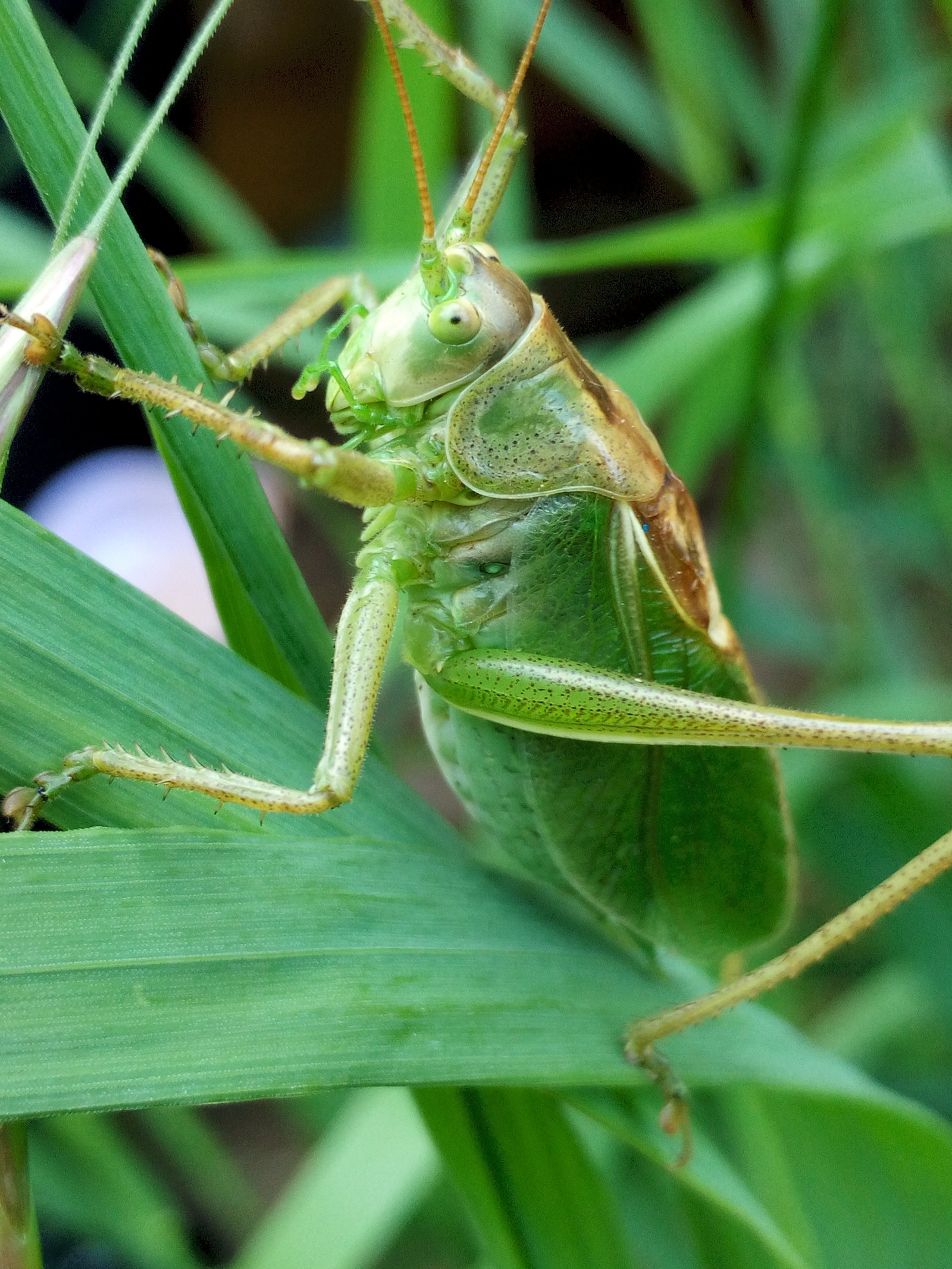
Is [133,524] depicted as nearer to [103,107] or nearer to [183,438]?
[183,438]

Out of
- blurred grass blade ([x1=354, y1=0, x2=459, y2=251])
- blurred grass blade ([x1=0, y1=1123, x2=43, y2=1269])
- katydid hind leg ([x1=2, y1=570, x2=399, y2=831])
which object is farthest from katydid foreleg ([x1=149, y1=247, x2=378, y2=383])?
blurred grass blade ([x1=0, y1=1123, x2=43, y2=1269])

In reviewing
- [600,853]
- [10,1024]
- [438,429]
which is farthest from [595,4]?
[10,1024]

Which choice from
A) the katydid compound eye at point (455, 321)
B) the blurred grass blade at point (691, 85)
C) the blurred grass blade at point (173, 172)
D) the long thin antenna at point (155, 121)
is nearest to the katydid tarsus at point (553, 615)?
the katydid compound eye at point (455, 321)

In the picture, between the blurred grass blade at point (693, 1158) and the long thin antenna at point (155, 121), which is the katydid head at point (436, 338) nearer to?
the long thin antenna at point (155, 121)

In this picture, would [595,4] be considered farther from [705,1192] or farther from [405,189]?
[705,1192]

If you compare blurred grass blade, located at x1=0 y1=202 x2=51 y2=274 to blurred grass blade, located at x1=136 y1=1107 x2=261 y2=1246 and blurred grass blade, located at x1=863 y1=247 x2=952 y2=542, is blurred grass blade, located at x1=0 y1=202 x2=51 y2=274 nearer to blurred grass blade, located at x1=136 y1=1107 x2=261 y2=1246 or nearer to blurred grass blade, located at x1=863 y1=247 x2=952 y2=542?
blurred grass blade, located at x1=136 y1=1107 x2=261 y2=1246

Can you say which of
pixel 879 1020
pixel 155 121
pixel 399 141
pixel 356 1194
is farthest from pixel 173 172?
pixel 879 1020
